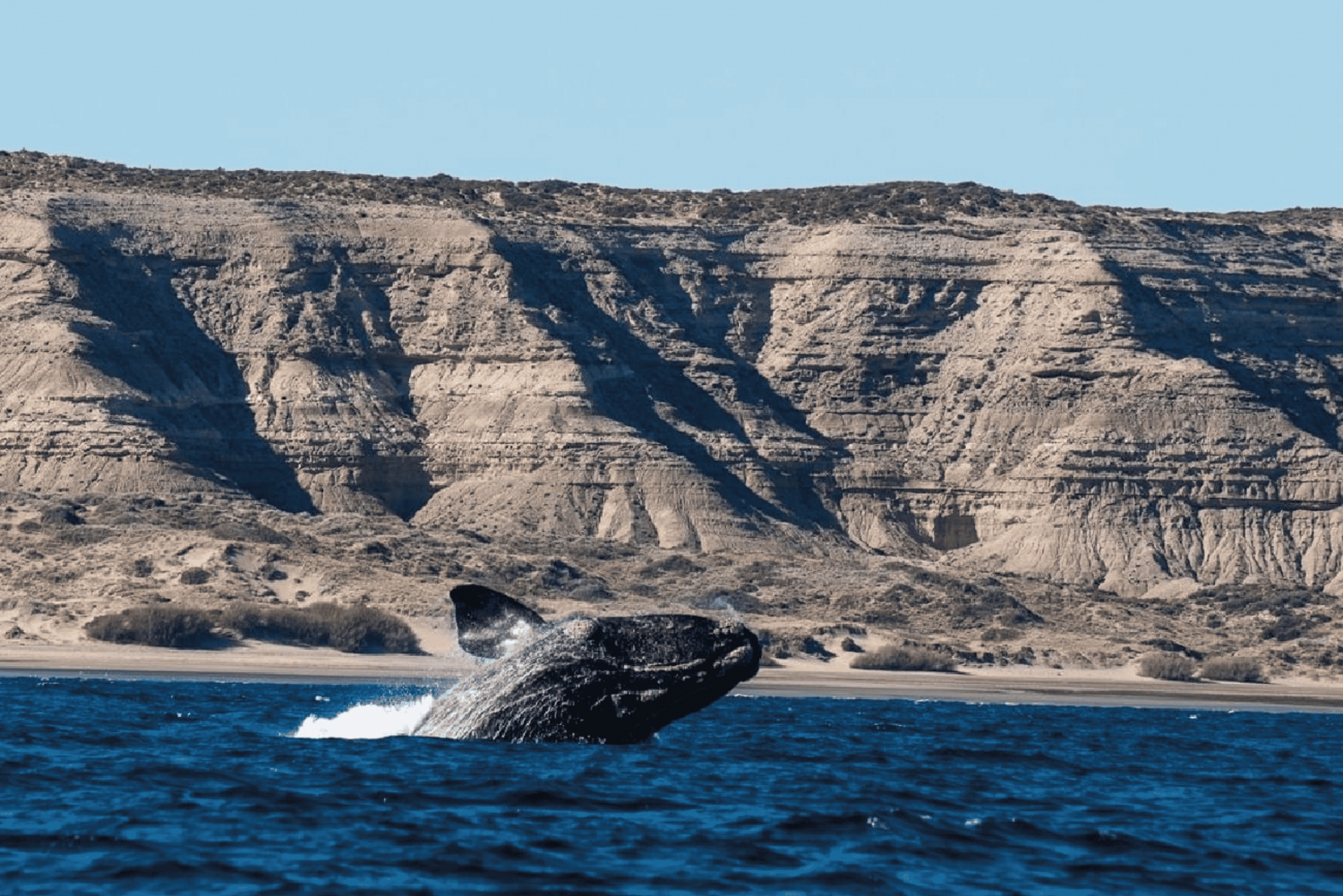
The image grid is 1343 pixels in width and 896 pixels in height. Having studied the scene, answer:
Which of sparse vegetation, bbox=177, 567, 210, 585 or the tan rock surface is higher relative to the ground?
the tan rock surface

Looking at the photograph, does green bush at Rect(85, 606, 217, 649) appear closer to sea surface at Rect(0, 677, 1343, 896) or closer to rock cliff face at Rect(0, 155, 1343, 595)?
rock cliff face at Rect(0, 155, 1343, 595)

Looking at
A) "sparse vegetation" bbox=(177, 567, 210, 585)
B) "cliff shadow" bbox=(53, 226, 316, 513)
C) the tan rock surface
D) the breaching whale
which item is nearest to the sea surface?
the breaching whale

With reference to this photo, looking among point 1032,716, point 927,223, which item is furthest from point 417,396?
point 1032,716

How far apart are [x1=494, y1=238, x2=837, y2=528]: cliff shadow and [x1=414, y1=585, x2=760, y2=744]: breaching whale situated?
245 feet

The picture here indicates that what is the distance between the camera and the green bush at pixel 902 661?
74875 mm

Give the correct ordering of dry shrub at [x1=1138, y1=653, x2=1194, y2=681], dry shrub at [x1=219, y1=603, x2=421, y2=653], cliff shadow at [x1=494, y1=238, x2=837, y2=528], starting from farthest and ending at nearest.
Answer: cliff shadow at [x1=494, y1=238, x2=837, y2=528]
dry shrub at [x1=1138, y1=653, x2=1194, y2=681]
dry shrub at [x1=219, y1=603, x2=421, y2=653]

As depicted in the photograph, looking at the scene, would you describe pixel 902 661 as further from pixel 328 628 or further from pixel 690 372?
pixel 690 372

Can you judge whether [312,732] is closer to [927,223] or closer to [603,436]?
[603,436]

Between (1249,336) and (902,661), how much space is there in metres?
40.6

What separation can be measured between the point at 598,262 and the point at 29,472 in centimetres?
2754

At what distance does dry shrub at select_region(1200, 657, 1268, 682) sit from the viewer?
77.6 meters

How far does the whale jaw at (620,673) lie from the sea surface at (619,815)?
69 centimetres

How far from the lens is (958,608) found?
8600 cm

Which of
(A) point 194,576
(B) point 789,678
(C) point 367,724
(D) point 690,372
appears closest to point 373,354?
(D) point 690,372
